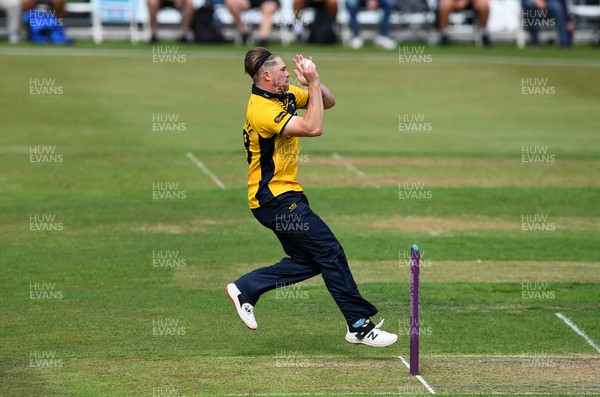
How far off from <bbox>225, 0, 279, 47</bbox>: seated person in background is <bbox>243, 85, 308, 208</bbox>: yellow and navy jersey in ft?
78.3

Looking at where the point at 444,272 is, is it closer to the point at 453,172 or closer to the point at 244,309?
the point at 244,309

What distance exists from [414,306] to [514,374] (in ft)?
3.99

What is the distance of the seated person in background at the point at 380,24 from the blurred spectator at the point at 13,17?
9982 millimetres

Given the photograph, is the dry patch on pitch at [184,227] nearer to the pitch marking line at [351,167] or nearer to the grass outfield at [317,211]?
the grass outfield at [317,211]

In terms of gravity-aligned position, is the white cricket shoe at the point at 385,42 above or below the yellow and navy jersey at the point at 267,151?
below

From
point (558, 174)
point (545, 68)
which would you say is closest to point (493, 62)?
point (545, 68)

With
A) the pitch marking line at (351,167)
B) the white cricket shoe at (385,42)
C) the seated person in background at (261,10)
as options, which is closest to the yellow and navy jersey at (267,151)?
the pitch marking line at (351,167)

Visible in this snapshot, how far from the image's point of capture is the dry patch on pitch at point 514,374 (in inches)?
371

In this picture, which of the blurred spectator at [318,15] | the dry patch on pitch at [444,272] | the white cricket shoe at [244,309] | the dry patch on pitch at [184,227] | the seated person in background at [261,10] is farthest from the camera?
the blurred spectator at [318,15]

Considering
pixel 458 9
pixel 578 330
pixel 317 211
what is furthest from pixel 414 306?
pixel 458 9

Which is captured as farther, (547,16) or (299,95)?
(547,16)

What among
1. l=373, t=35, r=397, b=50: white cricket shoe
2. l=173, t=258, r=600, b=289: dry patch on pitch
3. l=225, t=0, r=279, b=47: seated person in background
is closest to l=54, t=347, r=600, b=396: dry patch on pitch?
l=173, t=258, r=600, b=289: dry patch on pitch

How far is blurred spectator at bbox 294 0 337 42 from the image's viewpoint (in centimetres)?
3434

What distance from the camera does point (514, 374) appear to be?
9891mm
